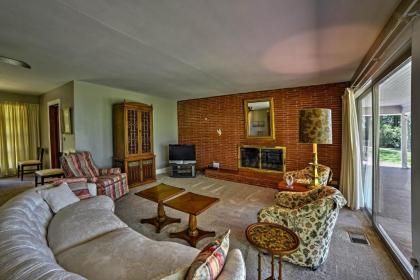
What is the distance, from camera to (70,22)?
187 cm

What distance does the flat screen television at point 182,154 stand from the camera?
5.82m

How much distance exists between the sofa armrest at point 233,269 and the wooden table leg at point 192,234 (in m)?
1.45

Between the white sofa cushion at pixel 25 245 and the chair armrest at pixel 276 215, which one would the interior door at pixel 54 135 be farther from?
the chair armrest at pixel 276 215

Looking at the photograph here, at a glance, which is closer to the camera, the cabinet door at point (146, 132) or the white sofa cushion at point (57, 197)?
the white sofa cushion at point (57, 197)

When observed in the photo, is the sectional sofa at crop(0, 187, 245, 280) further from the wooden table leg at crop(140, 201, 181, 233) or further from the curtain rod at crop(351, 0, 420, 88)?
the curtain rod at crop(351, 0, 420, 88)

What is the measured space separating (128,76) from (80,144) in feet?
6.34

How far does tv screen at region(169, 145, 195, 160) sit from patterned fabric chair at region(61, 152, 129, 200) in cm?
202

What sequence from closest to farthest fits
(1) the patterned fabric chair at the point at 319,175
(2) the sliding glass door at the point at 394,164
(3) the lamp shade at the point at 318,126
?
1. (2) the sliding glass door at the point at 394,164
2. (3) the lamp shade at the point at 318,126
3. (1) the patterned fabric chair at the point at 319,175

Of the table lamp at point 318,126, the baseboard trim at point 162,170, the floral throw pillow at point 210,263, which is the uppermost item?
the table lamp at point 318,126

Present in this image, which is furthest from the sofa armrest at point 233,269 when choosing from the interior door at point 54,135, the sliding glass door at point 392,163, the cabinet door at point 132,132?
the interior door at point 54,135

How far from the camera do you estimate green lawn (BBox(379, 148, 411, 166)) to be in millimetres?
2482

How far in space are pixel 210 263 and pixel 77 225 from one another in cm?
151

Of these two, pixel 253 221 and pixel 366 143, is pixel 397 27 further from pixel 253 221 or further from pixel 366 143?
pixel 253 221

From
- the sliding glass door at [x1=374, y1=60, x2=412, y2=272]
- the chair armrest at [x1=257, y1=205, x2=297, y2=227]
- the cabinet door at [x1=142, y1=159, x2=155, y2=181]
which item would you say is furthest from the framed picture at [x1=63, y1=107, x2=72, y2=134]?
the sliding glass door at [x1=374, y1=60, x2=412, y2=272]
